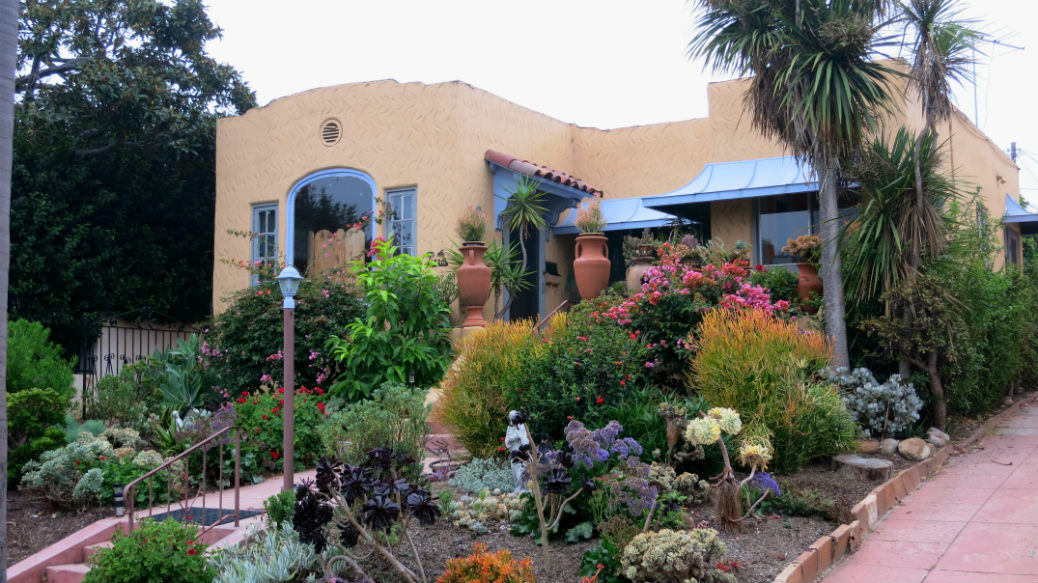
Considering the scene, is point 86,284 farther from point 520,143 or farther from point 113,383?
point 520,143

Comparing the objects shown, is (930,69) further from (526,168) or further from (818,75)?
(526,168)

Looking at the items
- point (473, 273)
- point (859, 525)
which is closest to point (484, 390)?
point (859, 525)

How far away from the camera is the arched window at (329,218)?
13.5 m

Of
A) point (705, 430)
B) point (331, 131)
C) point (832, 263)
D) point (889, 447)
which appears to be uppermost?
point (331, 131)

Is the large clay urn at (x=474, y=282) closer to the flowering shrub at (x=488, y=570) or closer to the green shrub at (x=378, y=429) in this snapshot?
the green shrub at (x=378, y=429)

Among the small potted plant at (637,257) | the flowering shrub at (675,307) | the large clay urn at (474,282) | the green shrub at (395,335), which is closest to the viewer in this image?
the flowering shrub at (675,307)

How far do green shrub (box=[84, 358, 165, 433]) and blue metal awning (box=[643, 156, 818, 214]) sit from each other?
7536 millimetres

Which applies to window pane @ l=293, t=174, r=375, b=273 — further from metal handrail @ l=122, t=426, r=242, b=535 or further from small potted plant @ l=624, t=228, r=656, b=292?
metal handrail @ l=122, t=426, r=242, b=535

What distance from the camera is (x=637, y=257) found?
12203 mm

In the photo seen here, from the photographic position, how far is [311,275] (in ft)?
43.1

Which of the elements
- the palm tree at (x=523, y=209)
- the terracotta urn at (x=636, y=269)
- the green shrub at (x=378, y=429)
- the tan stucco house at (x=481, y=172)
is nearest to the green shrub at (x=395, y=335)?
the tan stucco house at (x=481, y=172)

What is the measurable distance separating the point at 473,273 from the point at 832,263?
489 cm

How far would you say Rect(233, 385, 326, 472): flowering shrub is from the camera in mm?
8844

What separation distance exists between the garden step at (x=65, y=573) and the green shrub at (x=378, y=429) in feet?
6.74
